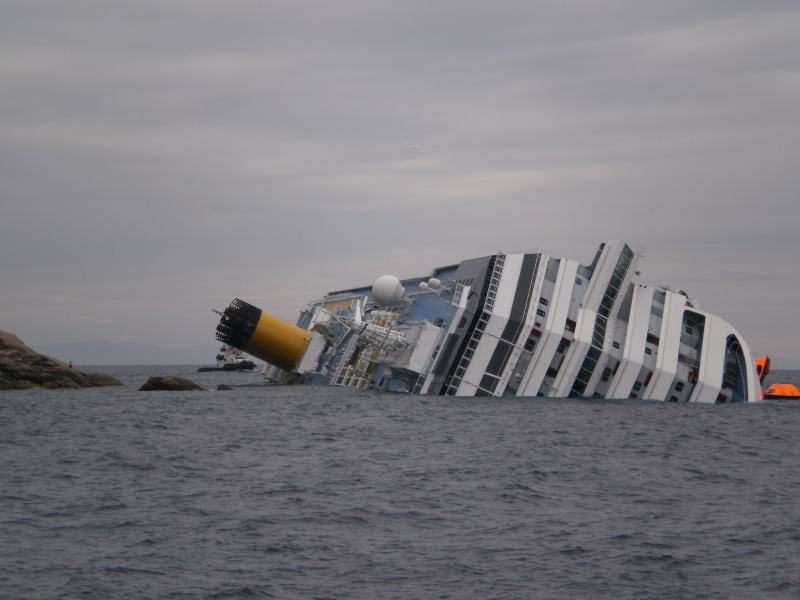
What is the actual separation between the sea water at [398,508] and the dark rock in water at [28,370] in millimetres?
19211

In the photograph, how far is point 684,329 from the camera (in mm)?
46156

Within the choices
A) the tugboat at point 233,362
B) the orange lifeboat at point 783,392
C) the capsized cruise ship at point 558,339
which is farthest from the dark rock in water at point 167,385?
the tugboat at point 233,362

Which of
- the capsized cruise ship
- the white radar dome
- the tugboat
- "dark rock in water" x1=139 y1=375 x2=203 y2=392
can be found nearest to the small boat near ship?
the capsized cruise ship

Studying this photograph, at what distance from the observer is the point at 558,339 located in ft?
139

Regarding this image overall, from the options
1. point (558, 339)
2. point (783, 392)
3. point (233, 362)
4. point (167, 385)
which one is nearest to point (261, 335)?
point (167, 385)

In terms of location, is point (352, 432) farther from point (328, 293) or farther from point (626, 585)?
point (328, 293)

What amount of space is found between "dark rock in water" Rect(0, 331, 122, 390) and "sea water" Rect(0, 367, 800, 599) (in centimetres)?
1921

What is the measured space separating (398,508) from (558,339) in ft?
81.2

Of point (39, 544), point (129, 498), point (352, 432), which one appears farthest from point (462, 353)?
point (39, 544)

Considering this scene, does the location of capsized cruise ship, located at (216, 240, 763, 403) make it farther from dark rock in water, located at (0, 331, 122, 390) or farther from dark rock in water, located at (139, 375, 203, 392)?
dark rock in water, located at (0, 331, 122, 390)

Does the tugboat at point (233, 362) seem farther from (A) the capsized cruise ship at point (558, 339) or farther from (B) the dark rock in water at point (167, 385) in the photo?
(A) the capsized cruise ship at point (558, 339)

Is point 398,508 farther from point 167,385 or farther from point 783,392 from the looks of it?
point 783,392

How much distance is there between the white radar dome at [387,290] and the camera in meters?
50.5

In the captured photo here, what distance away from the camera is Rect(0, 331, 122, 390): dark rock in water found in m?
51.8
